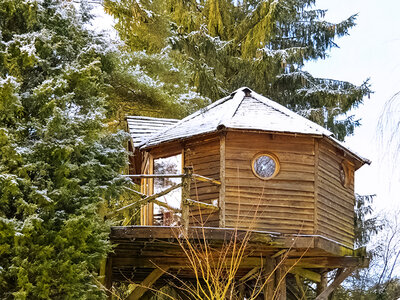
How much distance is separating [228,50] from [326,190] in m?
11.0

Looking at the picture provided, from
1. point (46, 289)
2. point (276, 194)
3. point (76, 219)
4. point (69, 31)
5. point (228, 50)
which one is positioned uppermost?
point (228, 50)

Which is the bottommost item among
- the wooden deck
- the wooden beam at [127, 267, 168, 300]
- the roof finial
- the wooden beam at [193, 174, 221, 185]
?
the wooden beam at [127, 267, 168, 300]

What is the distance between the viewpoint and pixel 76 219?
9047 mm

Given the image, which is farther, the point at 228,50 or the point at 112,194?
the point at 228,50

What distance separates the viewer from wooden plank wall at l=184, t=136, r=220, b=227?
12.1m

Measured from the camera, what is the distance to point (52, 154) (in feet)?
30.9

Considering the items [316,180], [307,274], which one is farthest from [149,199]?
[307,274]

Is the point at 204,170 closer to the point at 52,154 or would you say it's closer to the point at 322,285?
the point at 52,154

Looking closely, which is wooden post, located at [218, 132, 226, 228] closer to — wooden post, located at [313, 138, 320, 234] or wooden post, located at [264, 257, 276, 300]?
wooden post, located at [264, 257, 276, 300]

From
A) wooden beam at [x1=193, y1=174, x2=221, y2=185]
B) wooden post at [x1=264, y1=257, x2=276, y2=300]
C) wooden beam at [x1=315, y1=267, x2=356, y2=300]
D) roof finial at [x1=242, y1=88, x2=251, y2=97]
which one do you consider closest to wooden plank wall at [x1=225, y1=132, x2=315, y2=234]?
wooden beam at [x1=193, y1=174, x2=221, y2=185]

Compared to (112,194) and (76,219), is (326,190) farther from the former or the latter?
(76,219)

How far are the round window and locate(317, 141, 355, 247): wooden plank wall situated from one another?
100 centimetres

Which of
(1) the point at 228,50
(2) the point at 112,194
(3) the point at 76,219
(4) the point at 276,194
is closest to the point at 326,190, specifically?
(4) the point at 276,194

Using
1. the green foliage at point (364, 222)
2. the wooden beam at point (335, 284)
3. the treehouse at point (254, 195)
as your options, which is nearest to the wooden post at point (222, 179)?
the treehouse at point (254, 195)
